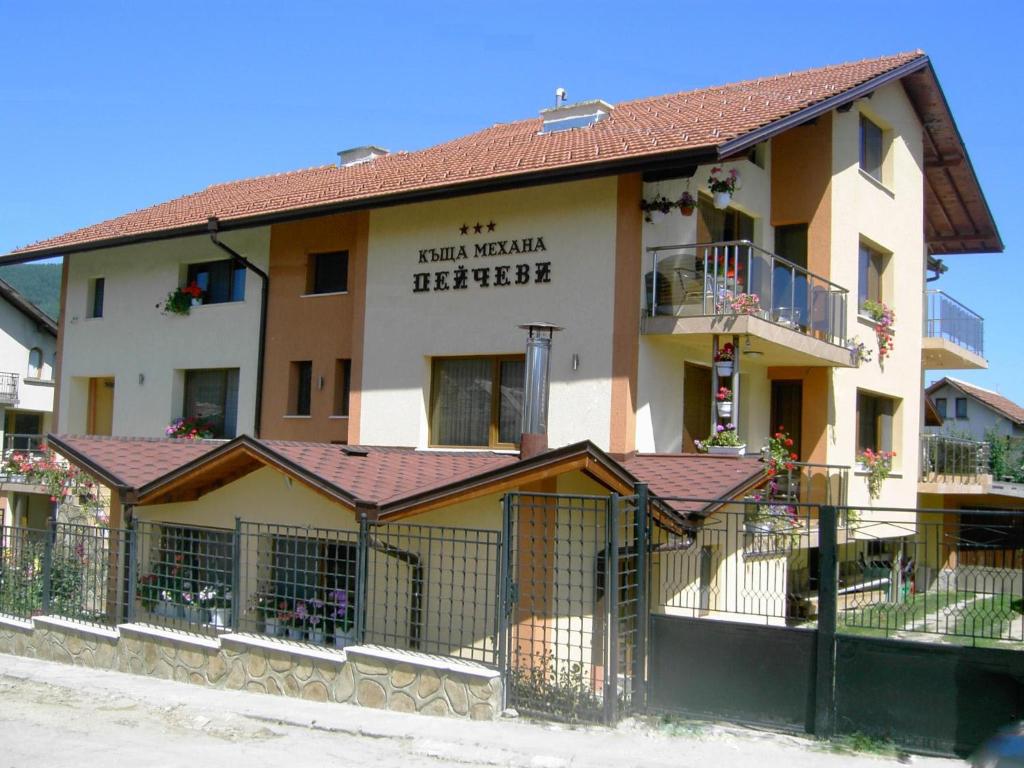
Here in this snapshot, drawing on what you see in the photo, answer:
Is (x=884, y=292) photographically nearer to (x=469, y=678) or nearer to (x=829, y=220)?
(x=829, y=220)

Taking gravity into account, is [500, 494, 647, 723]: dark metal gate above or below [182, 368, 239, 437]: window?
below

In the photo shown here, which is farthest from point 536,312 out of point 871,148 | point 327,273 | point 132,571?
point 871,148

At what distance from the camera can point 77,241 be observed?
20.6m

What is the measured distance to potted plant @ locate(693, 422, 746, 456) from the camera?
14.2m

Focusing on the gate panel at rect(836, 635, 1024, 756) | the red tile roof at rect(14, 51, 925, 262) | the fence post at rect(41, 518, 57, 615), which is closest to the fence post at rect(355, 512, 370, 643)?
the gate panel at rect(836, 635, 1024, 756)

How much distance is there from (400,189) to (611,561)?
8.29m

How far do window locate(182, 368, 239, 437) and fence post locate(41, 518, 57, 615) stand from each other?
235 inches

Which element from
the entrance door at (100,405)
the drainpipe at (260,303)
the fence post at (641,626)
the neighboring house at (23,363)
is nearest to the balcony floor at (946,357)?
the drainpipe at (260,303)

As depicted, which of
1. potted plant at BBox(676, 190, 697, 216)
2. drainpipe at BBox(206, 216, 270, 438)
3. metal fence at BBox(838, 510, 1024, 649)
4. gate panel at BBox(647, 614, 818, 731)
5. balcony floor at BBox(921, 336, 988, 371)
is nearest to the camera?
metal fence at BBox(838, 510, 1024, 649)

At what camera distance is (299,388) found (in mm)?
18328

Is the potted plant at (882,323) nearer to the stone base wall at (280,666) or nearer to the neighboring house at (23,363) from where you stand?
the stone base wall at (280,666)

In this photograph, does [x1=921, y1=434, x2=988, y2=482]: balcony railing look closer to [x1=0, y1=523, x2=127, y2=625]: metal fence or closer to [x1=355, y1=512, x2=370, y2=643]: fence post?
[x1=355, y1=512, x2=370, y2=643]: fence post

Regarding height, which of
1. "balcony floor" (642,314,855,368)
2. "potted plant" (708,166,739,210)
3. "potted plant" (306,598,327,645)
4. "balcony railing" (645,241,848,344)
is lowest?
"potted plant" (306,598,327,645)

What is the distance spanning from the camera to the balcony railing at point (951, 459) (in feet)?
71.0
